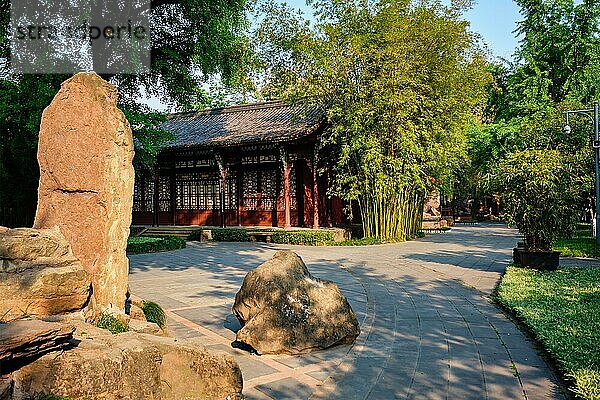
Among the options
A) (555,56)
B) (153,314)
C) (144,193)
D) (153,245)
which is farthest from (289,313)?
(555,56)

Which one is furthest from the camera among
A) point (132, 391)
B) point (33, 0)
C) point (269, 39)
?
point (269, 39)

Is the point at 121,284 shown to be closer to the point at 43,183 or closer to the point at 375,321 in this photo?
the point at 43,183

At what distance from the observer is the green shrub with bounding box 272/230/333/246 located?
16781mm

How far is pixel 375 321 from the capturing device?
19.6 feet

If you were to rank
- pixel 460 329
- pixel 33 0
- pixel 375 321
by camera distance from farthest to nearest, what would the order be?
pixel 33 0
pixel 375 321
pixel 460 329

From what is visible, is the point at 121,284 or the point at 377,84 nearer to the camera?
the point at 121,284

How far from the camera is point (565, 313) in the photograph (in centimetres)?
579

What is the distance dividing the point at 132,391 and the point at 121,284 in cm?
188

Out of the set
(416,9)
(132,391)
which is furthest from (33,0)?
(416,9)

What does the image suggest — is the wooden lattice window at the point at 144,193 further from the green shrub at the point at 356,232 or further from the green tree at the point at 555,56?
the green tree at the point at 555,56

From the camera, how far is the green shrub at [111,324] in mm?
4047

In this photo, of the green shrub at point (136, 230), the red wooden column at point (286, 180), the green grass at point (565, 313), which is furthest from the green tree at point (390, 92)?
the green shrub at point (136, 230)

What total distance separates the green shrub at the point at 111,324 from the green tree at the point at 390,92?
12.2 metres

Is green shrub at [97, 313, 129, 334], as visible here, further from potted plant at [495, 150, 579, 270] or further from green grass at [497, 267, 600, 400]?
potted plant at [495, 150, 579, 270]
